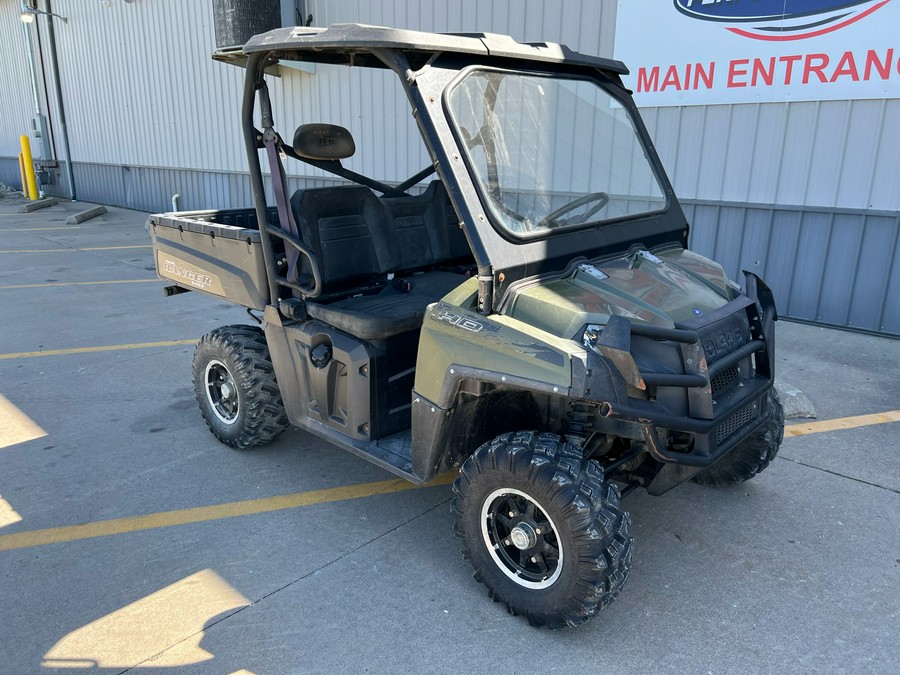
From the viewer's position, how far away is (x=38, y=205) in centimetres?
1686

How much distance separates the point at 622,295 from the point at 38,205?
17932mm

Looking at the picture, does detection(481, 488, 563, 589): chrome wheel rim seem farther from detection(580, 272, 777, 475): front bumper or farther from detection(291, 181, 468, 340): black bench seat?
detection(291, 181, 468, 340): black bench seat

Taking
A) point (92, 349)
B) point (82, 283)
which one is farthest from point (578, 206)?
point (82, 283)

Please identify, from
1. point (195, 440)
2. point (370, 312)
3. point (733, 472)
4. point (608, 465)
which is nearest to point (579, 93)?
point (370, 312)

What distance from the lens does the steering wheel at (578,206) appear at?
9.95ft

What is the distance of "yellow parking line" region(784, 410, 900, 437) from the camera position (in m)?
4.51

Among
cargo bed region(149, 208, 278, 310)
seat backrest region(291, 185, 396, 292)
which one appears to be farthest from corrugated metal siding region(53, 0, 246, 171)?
seat backrest region(291, 185, 396, 292)

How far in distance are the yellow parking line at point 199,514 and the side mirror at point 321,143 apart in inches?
70.0

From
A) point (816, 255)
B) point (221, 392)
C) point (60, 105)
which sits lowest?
point (221, 392)

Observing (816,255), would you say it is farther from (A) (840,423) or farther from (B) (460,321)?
(B) (460,321)

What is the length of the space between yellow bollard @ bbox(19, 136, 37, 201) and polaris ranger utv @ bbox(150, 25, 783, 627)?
16.5m

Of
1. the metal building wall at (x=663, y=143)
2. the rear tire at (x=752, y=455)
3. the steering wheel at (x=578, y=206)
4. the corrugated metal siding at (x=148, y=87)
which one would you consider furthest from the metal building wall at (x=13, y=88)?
the rear tire at (x=752, y=455)

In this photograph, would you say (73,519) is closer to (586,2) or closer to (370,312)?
(370,312)

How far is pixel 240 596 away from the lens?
9.61 ft
